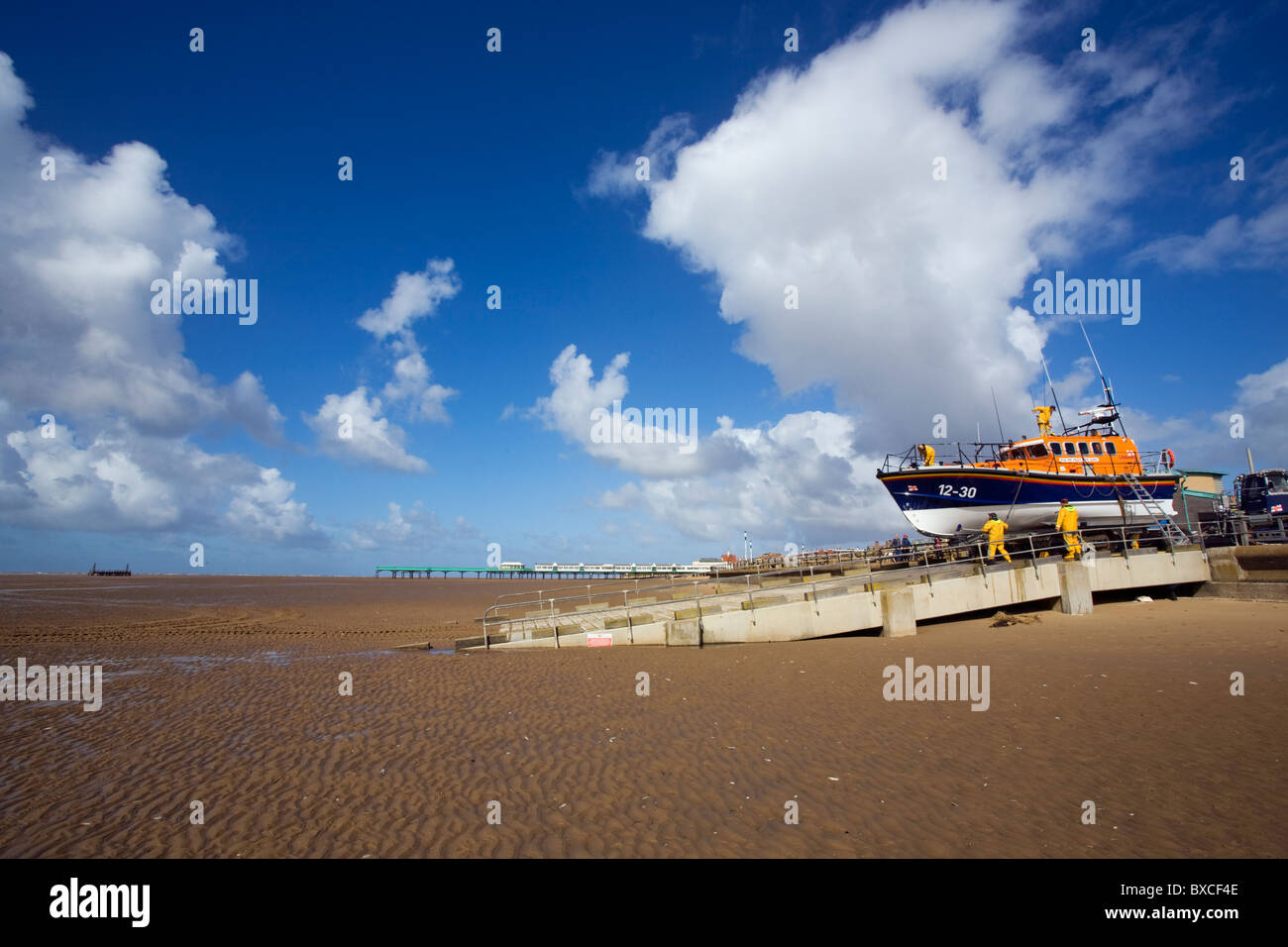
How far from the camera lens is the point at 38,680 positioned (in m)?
12.9

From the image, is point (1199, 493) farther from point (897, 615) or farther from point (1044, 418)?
point (897, 615)

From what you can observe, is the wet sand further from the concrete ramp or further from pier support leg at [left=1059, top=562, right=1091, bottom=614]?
pier support leg at [left=1059, top=562, right=1091, bottom=614]

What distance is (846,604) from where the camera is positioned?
56.5 ft

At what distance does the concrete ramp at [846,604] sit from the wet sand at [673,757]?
6.24ft

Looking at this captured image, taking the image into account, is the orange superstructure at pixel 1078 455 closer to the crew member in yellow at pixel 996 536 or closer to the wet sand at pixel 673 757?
the crew member in yellow at pixel 996 536

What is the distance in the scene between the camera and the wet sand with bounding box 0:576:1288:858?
5809 mm

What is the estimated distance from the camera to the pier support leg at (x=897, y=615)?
17.1m

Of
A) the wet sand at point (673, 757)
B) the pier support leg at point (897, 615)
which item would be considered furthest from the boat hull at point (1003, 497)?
the wet sand at point (673, 757)

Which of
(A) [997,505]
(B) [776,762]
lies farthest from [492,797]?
(A) [997,505]

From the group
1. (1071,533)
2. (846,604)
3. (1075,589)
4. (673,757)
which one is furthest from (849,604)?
(673,757)

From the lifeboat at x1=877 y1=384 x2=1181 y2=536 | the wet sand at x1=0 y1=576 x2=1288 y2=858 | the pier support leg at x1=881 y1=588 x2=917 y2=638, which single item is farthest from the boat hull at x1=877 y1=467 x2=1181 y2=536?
the wet sand at x1=0 y1=576 x2=1288 y2=858
